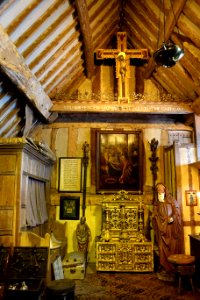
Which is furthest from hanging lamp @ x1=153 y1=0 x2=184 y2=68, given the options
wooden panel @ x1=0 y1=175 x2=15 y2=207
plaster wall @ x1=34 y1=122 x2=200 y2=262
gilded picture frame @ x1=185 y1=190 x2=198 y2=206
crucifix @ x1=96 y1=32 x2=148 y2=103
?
gilded picture frame @ x1=185 y1=190 x2=198 y2=206

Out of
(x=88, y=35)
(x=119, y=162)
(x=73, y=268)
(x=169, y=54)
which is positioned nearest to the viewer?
(x=169, y=54)

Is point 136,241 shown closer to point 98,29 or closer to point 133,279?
point 133,279

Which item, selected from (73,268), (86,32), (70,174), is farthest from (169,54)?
(73,268)

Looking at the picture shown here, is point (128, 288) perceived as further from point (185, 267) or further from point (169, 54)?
point (169, 54)

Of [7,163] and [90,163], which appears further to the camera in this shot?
[90,163]

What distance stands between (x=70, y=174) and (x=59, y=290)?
→ 3.74m

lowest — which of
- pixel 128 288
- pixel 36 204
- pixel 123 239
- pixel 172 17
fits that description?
pixel 128 288

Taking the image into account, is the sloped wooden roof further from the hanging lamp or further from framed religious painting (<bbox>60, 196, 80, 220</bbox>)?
framed religious painting (<bbox>60, 196, 80, 220</bbox>)

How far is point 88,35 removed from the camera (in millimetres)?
5723

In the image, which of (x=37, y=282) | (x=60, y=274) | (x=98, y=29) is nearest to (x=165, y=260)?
(x=60, y=274)

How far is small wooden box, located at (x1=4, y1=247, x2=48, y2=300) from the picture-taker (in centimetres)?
396

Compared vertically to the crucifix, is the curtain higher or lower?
lower

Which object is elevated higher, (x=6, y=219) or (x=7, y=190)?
(x=7, y=190)

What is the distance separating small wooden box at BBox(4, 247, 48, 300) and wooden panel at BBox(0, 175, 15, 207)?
0.85 metres
